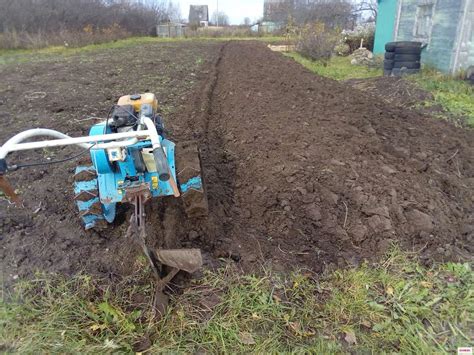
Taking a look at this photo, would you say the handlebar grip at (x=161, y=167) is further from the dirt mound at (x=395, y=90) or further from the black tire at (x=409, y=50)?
the black tire at (x=409, y=50)

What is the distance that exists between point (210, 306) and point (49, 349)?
1.03 metres

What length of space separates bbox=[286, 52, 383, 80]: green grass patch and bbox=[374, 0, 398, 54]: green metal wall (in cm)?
135

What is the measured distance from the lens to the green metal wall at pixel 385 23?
1434cm

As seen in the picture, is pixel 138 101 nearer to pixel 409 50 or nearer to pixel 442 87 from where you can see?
pixel 442 87

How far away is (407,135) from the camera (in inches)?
217

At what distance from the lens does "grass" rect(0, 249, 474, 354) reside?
8.11ft

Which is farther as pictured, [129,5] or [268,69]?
[129,5]

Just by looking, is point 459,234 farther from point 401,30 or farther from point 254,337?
point 401,30

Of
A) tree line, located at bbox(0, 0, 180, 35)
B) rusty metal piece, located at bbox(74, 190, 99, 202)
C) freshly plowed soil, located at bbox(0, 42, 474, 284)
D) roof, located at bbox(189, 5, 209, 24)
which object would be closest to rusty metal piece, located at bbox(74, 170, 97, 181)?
rusty metal piece, located at bbox(74, 190, 99, 202)

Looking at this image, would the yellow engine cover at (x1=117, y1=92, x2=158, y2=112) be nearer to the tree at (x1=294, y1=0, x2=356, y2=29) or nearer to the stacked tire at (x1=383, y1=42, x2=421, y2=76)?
the stacked tire at (x1=383, y1=42, x2=421, y2=76)

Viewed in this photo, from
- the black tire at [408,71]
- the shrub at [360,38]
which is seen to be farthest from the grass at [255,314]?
the shrub at [360,38]

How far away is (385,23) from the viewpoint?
1512 cm

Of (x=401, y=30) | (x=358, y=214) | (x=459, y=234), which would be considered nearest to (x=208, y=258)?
(x=358, y=214)

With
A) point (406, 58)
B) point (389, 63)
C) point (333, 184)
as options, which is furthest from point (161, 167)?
point (389, 63)
